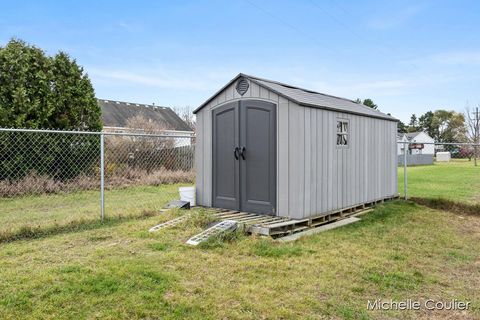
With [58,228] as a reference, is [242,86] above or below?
above

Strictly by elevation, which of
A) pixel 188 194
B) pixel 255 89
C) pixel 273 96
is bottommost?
pixel 188 194

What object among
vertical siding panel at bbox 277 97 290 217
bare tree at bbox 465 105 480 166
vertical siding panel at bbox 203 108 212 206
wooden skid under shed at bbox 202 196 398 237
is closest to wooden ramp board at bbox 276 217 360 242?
wooden skid under shed at bbox 202 196 398 237

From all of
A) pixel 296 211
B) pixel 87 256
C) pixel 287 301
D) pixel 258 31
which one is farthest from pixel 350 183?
pixel 258 31

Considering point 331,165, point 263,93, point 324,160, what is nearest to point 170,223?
point 263,93

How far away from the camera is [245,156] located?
249 inches

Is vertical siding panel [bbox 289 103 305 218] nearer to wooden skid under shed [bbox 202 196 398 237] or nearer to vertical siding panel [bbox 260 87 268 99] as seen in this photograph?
wooden skid under shed [bbox 202 196 398 237]

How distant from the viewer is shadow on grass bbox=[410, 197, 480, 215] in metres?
7.61

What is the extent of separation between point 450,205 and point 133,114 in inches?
774

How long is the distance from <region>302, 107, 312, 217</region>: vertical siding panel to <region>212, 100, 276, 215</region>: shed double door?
508 millimetres

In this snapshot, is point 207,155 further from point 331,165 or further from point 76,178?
point 76,178

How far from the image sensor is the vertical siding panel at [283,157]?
5.77 meters

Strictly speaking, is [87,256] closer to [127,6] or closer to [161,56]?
[127,6]

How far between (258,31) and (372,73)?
7.12 m

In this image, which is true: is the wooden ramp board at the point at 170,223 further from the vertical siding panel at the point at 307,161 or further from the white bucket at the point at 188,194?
the vertical siding panel at the point at 307,161
